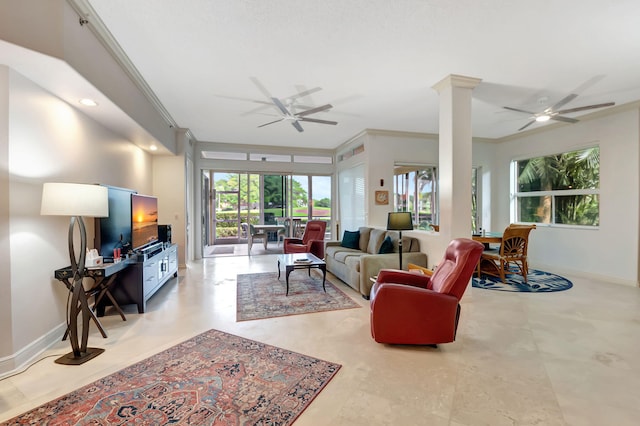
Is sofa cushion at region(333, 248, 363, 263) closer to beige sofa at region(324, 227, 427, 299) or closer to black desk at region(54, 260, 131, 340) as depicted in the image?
beige sofa at region(324, 227, 427, 299)

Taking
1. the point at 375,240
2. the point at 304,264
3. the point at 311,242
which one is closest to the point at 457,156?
the point at 375,240

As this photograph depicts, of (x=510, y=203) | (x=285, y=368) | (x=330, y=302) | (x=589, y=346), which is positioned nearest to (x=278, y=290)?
(x=330, y=302)

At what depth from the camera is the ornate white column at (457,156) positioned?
359cm

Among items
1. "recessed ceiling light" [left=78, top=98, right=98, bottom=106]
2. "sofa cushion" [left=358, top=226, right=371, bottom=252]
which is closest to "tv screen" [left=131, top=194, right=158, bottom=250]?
"recessed ceiling light" [left=78, top=98, right=98, bottom=106]

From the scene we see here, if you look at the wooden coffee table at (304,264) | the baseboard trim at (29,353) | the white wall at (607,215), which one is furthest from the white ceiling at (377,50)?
the baseboard trim at (29,353)

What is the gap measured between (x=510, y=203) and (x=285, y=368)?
6.73 m

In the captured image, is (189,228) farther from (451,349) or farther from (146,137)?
(451,349)

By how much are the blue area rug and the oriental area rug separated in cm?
239

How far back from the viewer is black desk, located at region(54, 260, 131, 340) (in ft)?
8.36

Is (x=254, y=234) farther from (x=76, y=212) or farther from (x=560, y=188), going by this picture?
(x=560, y=188)

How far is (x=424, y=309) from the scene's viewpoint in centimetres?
245

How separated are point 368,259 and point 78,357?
3.13 metres

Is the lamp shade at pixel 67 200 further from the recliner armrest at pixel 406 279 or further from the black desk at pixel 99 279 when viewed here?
the recliner armrest at pixel 406 279

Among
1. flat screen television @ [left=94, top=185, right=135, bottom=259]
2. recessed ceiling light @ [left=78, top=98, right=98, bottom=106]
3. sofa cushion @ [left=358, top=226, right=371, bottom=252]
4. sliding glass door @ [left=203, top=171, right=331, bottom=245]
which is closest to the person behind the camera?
recessed ceiling light @ [left=78, top=98, right=98, bottom=106]
